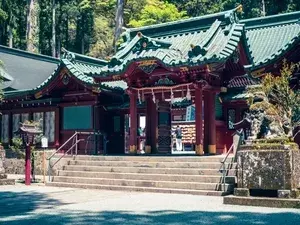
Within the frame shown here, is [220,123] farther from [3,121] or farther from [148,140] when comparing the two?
[3,121]

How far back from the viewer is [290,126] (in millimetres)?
10914

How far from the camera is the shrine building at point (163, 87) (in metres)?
16.5

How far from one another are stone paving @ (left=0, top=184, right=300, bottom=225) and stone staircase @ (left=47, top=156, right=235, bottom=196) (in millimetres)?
829

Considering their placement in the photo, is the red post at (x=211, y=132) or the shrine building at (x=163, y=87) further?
the red post at (x=211, y=132)

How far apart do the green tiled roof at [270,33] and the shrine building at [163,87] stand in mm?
53

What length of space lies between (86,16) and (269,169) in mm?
41570

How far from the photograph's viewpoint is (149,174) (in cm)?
1445

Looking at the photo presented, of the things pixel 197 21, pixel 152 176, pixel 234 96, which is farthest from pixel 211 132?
pixel 197 21

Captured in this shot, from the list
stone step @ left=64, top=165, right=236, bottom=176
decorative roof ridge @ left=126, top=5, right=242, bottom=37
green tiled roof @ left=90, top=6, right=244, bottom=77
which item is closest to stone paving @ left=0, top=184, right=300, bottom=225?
stone step @ left=64, top=165, right=236, bottom=176

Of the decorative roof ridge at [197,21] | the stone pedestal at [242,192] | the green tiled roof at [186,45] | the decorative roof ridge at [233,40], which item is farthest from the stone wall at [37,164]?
the stone pedestal at [242,192]

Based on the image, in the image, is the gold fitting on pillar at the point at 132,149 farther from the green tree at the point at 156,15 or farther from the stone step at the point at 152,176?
the green tree at the point at 156,15

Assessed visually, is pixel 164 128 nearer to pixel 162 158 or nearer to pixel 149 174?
pixel 162 158

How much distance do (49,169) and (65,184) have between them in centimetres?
216

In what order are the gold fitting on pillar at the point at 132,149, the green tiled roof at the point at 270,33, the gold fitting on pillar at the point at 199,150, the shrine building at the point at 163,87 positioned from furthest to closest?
1. the green tiled roof at the point at 270,33
2. the gold fitting on pillar at the point at 132,149
3. the shrine building at the point at 163,87
4. the gold fitting on pillar at the point at 199,150
